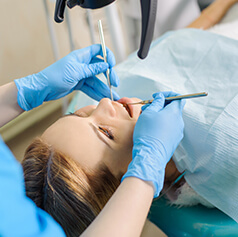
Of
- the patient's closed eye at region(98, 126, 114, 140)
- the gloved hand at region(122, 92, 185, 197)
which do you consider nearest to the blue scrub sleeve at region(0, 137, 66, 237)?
the gloved hand at region(122, 92, 185, 197)

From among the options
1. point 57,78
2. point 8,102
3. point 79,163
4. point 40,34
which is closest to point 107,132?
point 79,163

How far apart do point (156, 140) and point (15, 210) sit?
436mm

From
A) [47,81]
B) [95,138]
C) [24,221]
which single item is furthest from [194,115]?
[24,221]

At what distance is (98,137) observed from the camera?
938 millimetres

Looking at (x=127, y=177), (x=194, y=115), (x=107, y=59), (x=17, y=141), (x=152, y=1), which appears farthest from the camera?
(x=17, y=141)

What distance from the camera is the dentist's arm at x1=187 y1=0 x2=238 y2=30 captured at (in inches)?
69.7

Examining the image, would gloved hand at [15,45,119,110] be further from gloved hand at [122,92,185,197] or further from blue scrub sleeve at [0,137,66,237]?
blue scrub sleeve at [0,137,66,237]

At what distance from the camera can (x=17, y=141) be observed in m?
2.48

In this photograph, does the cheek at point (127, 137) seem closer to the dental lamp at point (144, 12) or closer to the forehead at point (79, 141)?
the forehead at point (79, 141)

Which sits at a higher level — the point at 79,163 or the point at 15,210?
the point at 15,210

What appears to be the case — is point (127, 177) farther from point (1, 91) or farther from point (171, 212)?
point (1, 91)

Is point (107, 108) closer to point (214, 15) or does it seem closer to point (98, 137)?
point (98, 137)

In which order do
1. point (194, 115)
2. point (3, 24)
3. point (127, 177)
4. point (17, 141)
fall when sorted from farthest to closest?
1. point (17, 141)
2. point (3, 24)
3. point (194, 115)
4. point (127, 177)

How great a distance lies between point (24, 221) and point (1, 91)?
0.68m
